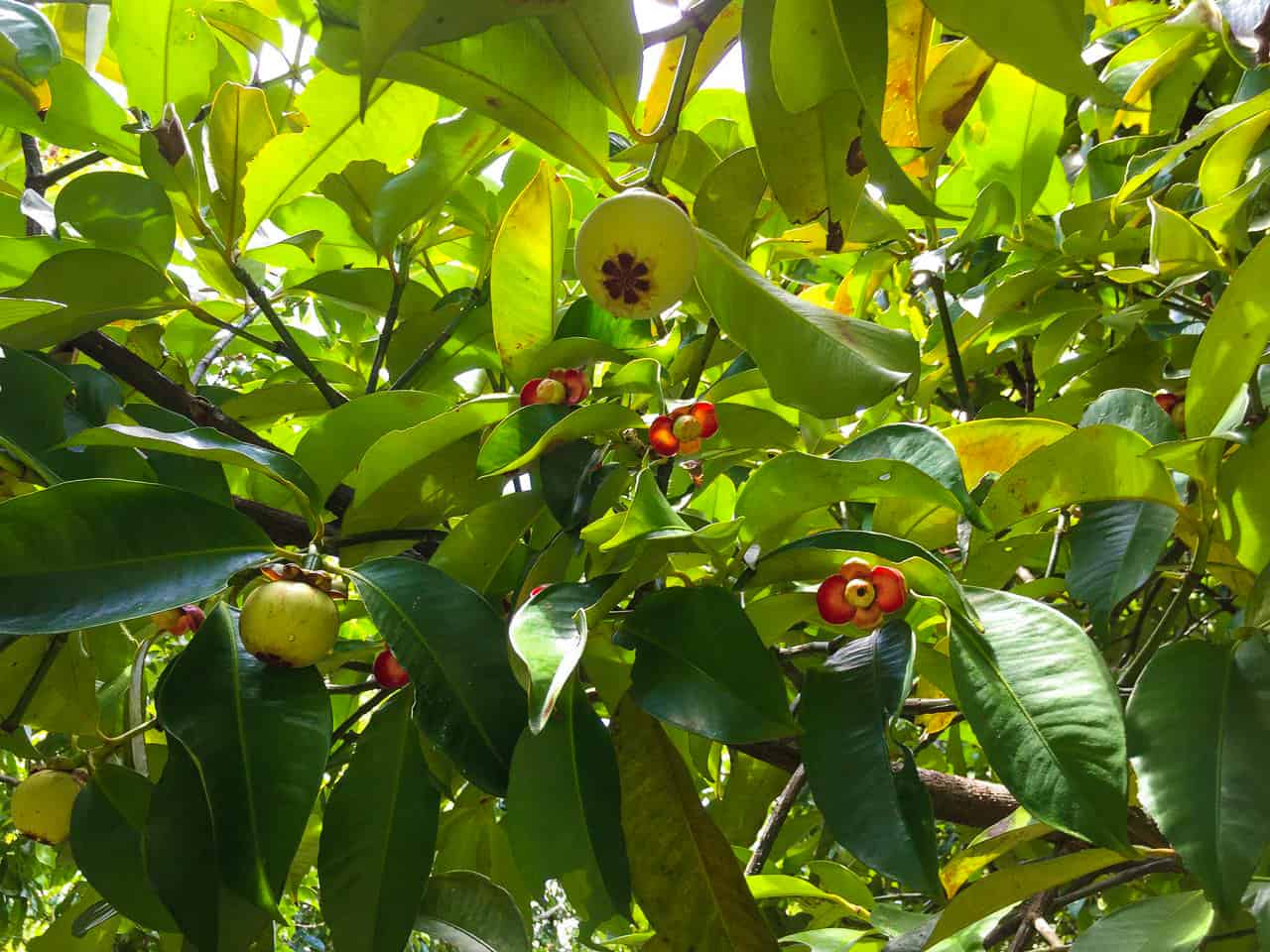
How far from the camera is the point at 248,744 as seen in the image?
2.26ft

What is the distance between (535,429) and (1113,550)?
512 millimetres

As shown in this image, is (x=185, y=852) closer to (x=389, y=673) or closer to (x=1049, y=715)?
(x=389, y=673)

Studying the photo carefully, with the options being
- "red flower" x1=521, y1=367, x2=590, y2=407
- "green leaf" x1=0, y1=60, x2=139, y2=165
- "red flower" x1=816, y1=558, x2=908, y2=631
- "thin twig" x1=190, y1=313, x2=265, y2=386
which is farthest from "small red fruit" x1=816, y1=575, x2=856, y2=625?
"green leaf" x1=0, y1=60, x2=139, y2=165

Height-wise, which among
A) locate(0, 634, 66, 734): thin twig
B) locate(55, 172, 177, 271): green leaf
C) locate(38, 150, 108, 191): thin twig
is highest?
locate(38, 150, 108, 191): thin twig

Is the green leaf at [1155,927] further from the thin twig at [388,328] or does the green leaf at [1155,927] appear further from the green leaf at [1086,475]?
the thin twig at [388,328]

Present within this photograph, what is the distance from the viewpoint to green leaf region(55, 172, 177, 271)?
1.06m

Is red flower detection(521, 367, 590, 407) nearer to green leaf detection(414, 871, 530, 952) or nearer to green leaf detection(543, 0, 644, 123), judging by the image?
green leaf detection(543, 0, 644, 123)

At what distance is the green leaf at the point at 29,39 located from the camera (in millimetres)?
939

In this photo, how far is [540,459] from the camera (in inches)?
31.9

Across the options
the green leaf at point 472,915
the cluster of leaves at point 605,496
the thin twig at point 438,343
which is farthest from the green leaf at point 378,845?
the thin twig at point 438,343

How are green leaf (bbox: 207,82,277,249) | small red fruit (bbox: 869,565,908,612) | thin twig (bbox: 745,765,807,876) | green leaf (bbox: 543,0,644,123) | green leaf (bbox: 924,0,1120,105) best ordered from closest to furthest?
green leaf (bbox: 924,0,1120,105) → green leaf (bbox: 543,0,644,123) → small red fruit (bbox: 869,565,908,612) → green leaf (bbox: 207,82,277,249) → thin twig (bbox: 745,765,807,876)

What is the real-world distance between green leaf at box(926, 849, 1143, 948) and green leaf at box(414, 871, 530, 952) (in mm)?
368

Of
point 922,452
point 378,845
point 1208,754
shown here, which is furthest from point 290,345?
point 1208,754

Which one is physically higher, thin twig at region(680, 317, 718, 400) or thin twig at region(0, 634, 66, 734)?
thin twig at region(680, 317, 718, 400)
